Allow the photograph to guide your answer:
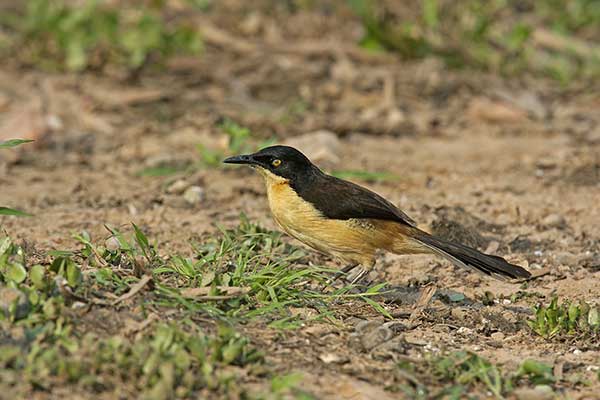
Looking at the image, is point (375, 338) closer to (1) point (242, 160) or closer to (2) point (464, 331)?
(2) point (464, 331)

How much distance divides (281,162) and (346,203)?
1.71ft

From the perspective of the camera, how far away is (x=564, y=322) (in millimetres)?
5324

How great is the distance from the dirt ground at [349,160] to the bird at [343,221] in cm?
34

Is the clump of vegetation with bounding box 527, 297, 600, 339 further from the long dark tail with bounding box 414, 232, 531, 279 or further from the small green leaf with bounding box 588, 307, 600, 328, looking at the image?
the long dark tail with bounding box 414, 232, 531, 279

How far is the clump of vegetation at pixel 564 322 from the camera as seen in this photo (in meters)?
5.31

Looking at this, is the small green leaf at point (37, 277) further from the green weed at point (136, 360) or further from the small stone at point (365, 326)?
the small stone at point (365, 326)

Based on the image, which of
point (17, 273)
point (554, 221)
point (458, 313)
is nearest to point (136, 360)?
point (17, 273)

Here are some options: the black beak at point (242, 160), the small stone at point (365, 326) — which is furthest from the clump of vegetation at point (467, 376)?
the black beak at point (242, 160)

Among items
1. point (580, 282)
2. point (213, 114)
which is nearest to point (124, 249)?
point (580, 282)

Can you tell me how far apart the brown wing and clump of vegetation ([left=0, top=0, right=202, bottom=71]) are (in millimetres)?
5297

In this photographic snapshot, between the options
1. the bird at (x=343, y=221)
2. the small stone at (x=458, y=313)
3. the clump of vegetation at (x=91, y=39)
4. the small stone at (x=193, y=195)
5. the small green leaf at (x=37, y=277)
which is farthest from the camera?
the clump of vegetation at (x=91, y=39)

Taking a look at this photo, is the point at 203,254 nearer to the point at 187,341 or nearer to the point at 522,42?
the point at 187,341

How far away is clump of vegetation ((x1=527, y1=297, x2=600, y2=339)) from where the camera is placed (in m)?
5.31

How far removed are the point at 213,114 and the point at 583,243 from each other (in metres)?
4.34
